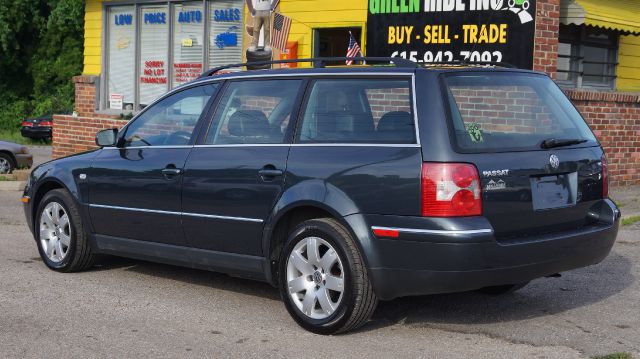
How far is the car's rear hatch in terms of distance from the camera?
5.46 meters

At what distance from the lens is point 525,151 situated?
567 cm

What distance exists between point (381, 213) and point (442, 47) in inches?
356

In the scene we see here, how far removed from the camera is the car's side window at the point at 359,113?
5.66m

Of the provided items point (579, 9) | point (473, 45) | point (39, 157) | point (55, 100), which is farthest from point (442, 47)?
point (55, 100)

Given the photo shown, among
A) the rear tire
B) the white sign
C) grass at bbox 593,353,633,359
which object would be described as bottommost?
grass at bbox 593,353,633,359

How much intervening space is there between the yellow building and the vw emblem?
7930 millimetres

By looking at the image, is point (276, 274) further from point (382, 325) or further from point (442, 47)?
point (442, 47)

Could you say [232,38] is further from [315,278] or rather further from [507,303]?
[315,278]

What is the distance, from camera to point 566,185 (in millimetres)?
→ 5875

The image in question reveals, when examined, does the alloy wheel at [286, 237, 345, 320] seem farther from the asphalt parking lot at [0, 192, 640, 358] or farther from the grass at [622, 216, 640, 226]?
the grass at [622, 216, 640, 226]

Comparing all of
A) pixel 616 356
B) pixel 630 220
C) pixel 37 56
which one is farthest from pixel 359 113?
pixel 37 56

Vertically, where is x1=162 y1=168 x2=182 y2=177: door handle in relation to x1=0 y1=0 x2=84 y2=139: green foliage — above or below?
below

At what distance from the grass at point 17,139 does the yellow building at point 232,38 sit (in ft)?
49.8

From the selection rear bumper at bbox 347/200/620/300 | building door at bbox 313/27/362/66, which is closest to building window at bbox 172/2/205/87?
building door at bbox 313/27/362/66
